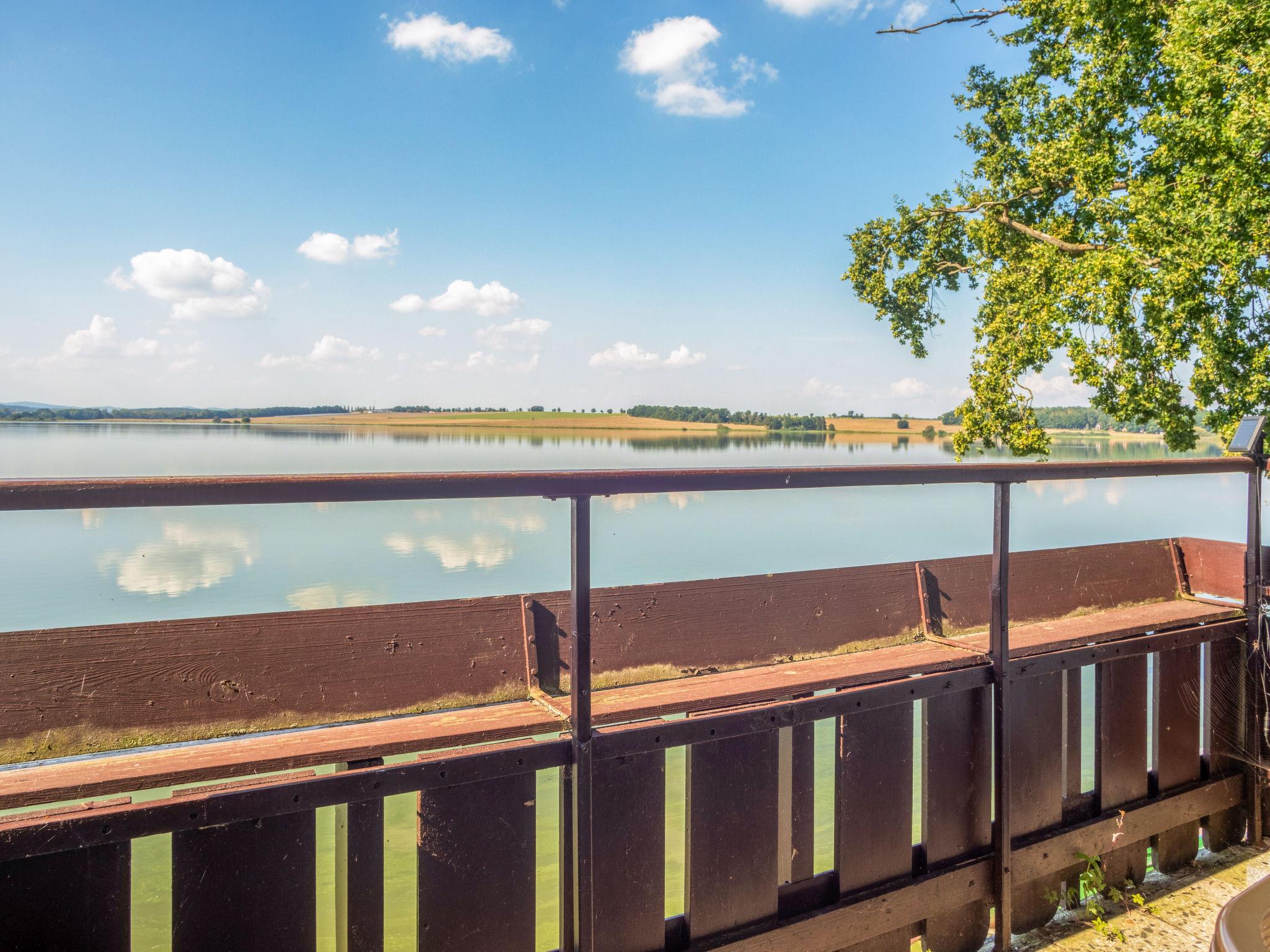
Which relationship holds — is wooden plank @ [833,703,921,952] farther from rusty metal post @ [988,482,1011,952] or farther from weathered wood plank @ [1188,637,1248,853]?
weathered wood plank @ [1188,637,1248,853]

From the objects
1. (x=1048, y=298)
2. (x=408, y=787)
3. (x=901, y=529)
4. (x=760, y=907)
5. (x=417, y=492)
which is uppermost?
(x=1048, y=298)

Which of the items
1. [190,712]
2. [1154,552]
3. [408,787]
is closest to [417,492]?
[408,787]

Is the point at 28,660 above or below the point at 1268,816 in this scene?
above

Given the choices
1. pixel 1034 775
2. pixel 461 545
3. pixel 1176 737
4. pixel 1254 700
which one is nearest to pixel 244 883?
pixel 1034 775

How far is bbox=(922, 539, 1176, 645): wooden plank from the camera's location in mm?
2424

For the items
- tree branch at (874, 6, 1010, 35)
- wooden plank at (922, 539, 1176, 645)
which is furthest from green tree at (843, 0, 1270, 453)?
wooden plank at (922, 539, 1176, 645)

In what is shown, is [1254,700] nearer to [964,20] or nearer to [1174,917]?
[1174,917]

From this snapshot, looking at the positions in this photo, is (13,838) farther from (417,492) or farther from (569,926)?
(569,926)

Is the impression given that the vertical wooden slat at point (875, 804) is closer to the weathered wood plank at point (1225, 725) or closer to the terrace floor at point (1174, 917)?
the terrace floor at point (1174, 917)

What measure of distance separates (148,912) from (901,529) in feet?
113

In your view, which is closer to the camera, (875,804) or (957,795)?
(875,804)

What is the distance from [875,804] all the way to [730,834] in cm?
41

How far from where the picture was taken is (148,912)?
12.0 feet

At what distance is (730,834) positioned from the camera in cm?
166
